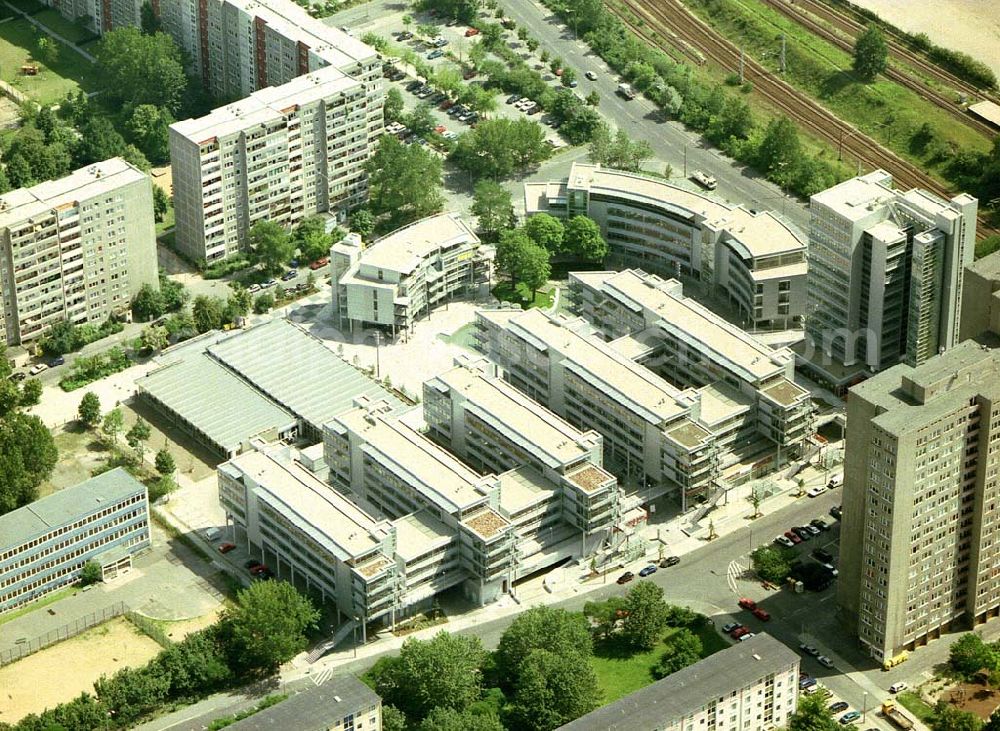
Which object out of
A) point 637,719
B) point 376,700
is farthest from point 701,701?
point 376,700

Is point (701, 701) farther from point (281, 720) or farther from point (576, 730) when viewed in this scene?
point (281, 720)

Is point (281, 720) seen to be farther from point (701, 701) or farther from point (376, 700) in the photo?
point (701, 701)

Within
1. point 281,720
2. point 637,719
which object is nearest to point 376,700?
point 281,720

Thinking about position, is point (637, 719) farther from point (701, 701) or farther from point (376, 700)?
point (376, 700)

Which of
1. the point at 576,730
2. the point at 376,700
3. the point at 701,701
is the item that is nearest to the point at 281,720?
the point at 376,700
